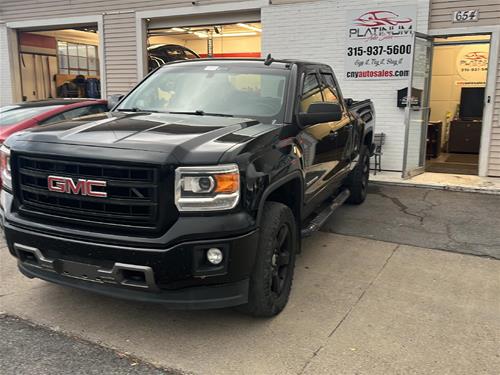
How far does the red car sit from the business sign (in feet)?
16.6

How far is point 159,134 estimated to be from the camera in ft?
10.4

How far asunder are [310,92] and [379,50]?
5.40 meters

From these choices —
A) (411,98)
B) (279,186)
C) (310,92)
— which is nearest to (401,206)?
(411,98)

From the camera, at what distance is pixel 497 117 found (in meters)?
8.63

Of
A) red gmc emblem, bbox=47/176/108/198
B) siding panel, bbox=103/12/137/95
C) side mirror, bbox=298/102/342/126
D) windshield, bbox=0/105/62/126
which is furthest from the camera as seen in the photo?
siding panel, bbox=103/12/137/95

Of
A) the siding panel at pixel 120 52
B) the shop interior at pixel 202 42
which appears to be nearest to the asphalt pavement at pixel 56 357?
the siding panel at pixel 120 52

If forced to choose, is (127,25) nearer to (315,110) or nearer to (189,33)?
(189,33)

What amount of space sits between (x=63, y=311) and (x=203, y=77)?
234 cm

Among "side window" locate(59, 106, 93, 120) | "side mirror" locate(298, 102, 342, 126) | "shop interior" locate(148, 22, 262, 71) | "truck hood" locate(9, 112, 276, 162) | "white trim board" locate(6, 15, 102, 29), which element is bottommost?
"side window" locate(59, 106, 93, 120)

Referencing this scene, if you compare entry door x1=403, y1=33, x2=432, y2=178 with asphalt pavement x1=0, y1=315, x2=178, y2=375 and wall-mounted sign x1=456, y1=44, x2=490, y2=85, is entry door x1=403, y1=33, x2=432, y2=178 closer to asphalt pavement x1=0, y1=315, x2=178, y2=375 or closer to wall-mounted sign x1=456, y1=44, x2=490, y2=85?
wall-mounted sign x1=456, y1=44, x2=490, y2=85

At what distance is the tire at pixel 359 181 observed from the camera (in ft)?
22.2

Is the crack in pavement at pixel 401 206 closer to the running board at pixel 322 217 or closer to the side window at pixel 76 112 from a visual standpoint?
the running board at pixel 322 217

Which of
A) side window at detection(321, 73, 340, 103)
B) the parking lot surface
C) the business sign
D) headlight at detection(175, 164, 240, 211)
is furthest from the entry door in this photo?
headlight at detection(175, 164, 240, 211)

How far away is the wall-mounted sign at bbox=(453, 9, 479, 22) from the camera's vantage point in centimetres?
847
